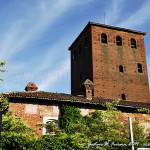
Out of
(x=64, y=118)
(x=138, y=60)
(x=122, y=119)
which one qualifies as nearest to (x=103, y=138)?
(x=64, y=118)

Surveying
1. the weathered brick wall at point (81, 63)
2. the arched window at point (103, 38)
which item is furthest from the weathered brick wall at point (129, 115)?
the arched window at point (103, 38)

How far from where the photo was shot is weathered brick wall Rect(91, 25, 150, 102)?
24.7 meters

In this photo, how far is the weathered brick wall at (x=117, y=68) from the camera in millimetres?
24719

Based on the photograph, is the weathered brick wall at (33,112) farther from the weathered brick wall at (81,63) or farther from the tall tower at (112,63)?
the weathered brick wall at (81,63)

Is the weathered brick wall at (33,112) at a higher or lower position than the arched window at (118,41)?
lower

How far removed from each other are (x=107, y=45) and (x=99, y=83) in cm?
541

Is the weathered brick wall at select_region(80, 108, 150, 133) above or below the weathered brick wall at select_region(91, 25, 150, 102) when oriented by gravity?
below

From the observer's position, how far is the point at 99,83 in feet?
80.1

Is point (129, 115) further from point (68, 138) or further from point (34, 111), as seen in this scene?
point (68, 138)

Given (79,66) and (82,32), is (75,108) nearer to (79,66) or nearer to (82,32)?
(79,66)

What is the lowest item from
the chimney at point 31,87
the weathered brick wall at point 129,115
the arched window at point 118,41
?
the weathered brick wall at point 129,115

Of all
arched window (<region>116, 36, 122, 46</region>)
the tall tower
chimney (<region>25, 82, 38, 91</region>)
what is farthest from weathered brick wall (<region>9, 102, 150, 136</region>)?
arched window (<region>116, 36, 122, 46</region>)

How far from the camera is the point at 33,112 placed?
1530 centimetres

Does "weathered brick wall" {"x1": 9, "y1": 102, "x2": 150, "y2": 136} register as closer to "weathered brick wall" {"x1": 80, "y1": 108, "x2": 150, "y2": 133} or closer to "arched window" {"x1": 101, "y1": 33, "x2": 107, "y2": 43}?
"weathered brick wall" {"x1": 80, "y1": 108, "x2": 150, "y2": 133}
